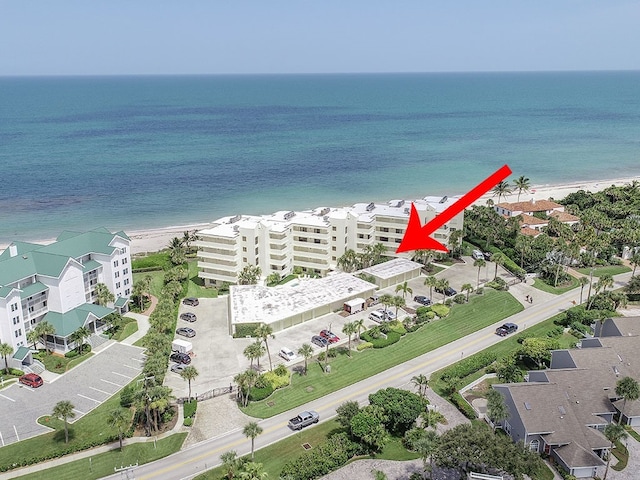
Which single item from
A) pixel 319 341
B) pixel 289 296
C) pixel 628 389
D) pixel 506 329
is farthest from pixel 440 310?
pixel 628 389

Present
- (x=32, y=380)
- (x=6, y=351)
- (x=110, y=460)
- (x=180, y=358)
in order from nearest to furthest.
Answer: (x=110, y=460) < (x=32, y=380) < (x=6, y=351) < (x=180, y=358)

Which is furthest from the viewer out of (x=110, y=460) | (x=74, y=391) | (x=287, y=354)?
(x=287, y=354)

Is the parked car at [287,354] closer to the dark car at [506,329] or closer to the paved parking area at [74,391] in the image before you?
the paved parking area at [74,391]

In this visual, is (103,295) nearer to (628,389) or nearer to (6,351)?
(6,351)

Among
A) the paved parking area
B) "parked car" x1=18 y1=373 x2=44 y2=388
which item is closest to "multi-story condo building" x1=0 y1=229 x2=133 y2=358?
"parked car" x1=18 y1=373 x2=44 y2=388

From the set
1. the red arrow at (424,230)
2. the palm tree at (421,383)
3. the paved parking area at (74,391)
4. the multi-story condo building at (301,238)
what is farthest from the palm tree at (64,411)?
the red arrow at (424,230)

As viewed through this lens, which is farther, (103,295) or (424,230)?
(424,230)
